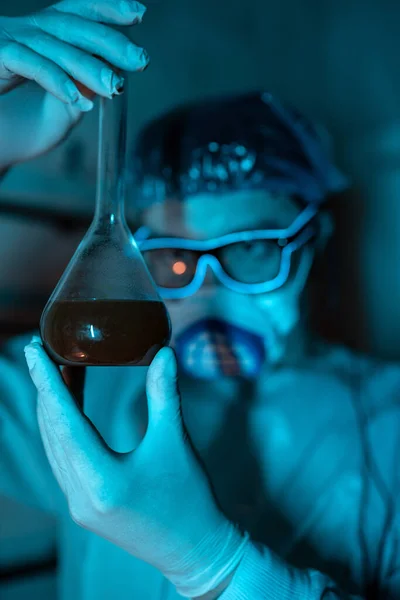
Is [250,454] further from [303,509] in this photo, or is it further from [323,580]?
[323,580]

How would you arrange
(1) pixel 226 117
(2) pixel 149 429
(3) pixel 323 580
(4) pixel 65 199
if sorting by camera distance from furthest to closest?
1. (4) pixel 65 199
2. (1) pixel 226 117
3. (3) pixel 323 580
4. (2) pixel 149 429

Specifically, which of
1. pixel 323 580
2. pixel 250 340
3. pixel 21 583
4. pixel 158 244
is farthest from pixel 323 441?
pixel 21 583

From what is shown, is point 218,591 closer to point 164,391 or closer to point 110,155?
point 164,391

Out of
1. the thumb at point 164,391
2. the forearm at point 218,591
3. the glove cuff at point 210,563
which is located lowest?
the forearm at point 218,591

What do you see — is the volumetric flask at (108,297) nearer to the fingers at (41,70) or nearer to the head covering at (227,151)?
the fingers at (41,70)

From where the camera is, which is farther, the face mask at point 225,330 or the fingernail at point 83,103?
the face mask at point 225,330

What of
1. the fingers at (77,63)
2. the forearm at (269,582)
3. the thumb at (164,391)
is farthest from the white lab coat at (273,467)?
the fingers at (77,63)

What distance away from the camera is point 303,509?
1126 millimetres

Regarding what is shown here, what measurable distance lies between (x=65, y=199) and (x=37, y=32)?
0.60 m

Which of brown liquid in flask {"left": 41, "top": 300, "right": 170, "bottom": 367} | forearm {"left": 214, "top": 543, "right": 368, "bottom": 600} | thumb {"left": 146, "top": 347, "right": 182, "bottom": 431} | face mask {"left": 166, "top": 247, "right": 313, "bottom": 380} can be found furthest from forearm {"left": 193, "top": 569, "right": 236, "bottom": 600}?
face mask {"left": 166, "top": 247, "right": 313, "bottom": 380}

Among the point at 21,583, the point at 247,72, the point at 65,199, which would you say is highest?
the point at 247,72

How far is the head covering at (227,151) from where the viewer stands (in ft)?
4.03

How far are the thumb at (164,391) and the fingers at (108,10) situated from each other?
44 centimetres

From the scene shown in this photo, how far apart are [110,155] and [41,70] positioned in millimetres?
137
